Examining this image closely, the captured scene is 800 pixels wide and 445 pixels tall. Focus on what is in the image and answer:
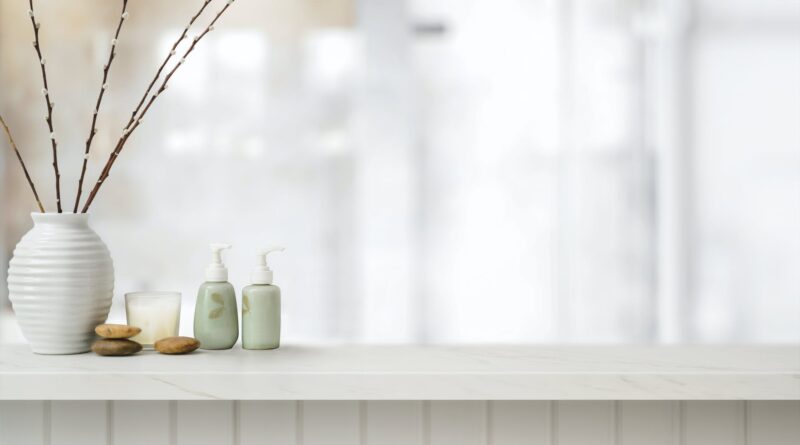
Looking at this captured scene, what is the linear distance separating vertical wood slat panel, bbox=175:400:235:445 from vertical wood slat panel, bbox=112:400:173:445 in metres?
0.01

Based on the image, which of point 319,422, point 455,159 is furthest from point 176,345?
point 455,159

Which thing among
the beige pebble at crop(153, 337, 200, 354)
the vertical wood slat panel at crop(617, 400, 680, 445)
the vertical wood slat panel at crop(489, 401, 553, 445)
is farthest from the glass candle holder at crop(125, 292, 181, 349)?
the vertical wood slat panel at crop(617, 400, 680, 445)

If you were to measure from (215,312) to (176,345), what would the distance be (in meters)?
0.05

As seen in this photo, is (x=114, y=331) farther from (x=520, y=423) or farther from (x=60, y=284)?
(x=520, y=423)

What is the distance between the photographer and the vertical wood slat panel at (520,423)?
0.79 m

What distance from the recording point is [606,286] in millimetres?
2020

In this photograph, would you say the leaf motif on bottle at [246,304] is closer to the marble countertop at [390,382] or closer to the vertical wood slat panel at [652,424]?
the marble countertop at [390,382]

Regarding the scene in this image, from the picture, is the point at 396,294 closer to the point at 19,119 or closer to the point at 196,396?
the point at 19,119

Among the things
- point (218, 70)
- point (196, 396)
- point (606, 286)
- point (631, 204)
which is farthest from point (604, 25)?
point (196, 396)

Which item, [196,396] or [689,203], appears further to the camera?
[689,203]

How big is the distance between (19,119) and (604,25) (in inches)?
63.7

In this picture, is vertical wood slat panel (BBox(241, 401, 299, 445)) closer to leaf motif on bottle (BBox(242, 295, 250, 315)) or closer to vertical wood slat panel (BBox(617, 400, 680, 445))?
leaf motif on bottle (BBox(242, 295, 250, 315))

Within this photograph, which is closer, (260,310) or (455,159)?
(260,310)

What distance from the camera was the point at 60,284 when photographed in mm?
737
